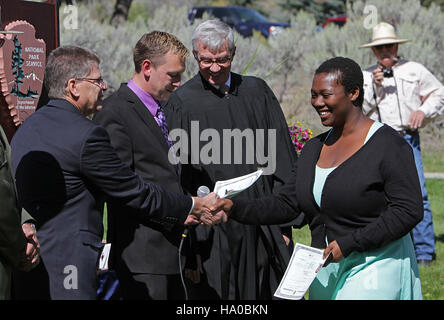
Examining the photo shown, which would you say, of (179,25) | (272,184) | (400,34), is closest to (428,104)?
(272,184)

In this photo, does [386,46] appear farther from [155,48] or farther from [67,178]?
[67,178]

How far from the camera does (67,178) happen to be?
4.06 metres

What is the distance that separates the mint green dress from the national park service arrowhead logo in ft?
8.91

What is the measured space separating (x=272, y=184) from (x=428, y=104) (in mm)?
3474

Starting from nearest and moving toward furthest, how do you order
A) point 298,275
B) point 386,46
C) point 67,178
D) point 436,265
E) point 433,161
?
point 298,275
point 67,178
point 436,265
point 386,46
point 433,161

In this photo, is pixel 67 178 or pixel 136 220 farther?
pixel 136 220

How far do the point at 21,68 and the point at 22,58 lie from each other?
3.1 inches

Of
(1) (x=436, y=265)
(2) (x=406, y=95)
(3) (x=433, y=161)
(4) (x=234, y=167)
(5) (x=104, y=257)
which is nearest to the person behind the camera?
(5) (x=104, y=257)

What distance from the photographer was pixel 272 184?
5695mm

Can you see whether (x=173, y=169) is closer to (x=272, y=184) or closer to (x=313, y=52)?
(x=272, y=184)

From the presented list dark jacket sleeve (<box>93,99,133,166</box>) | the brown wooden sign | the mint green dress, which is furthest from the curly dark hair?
the brown wooden sign

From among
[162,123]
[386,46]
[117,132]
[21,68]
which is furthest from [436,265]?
[21,68]

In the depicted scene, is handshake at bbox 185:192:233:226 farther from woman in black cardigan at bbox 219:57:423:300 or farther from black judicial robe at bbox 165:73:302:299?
woman in black cardigan at bbox 219:57:423:300

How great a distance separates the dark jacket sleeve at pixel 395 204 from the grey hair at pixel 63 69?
1728 millimetres
